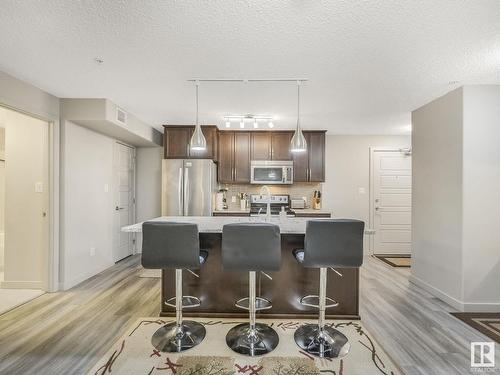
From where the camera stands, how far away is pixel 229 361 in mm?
1936

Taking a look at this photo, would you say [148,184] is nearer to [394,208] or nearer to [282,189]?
[282,189]

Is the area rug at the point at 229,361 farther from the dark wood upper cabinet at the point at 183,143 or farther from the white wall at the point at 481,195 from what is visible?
the dark wood upper cabinet at the point at 183,143

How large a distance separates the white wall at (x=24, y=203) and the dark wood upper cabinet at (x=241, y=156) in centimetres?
282

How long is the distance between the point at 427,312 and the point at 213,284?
2313 millimetres

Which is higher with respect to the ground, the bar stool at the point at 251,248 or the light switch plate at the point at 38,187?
the light switch plate at the point at 38,187

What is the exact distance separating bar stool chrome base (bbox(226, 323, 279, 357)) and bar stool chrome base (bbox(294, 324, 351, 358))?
223mm

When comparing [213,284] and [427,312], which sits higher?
[213,284]

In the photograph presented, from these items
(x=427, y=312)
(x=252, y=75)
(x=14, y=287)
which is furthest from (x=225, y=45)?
(x=14, y=287)

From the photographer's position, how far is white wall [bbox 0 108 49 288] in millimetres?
3273

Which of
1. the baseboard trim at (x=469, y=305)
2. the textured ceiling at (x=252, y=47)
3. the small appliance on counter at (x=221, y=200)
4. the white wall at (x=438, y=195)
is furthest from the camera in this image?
the small appliance on counter at (x=221, y=200)

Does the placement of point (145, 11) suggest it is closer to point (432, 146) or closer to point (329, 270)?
point (329, 270)

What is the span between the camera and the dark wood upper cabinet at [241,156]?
15.8 feet

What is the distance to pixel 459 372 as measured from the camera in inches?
73.2

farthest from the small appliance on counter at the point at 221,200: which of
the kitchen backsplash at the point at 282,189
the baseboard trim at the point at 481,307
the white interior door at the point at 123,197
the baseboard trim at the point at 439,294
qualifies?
the baseboard trim at the point at 481,307
